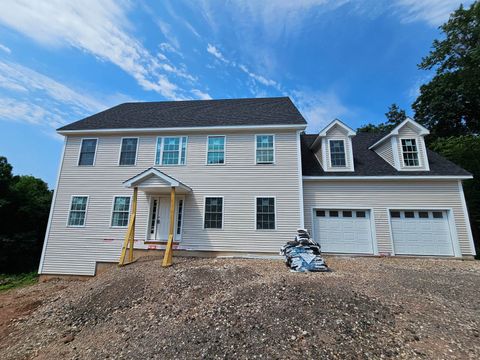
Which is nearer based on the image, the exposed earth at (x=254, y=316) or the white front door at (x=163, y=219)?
the exposed earth at (x=254, y=316)

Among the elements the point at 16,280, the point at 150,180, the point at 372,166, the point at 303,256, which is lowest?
the point at 16,280

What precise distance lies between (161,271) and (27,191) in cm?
1217

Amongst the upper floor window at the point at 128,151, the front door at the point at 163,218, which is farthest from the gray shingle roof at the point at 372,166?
the upper floor window at the point at 128,151

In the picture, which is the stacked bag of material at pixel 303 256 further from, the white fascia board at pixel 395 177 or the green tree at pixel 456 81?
the green tree at pixel 456 81

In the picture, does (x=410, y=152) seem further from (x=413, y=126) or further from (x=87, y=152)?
(x=87, y=152)

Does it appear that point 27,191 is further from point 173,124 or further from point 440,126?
point 440,126

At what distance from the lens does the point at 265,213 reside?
9.48 metres

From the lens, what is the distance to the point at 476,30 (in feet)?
61.9

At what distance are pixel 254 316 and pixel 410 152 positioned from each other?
10.5m

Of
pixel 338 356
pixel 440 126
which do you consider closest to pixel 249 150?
pixel 338 356

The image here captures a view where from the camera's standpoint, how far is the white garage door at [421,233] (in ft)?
29.7

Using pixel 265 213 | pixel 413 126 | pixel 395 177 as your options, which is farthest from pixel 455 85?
pixel 265 213

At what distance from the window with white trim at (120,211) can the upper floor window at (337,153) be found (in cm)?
962

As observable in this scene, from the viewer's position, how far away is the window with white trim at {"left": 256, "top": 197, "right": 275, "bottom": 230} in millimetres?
9367
